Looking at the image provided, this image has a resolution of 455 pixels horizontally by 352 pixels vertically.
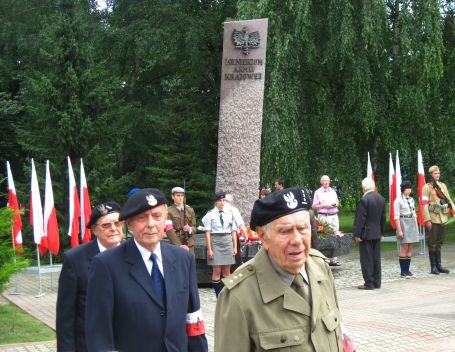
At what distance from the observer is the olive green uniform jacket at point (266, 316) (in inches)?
112

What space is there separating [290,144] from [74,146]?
797 cm

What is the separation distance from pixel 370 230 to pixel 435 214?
2.46m

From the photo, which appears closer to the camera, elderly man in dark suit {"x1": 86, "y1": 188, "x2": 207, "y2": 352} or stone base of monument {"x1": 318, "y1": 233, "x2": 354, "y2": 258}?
elderly man in dark suit {"x1": 86, "y1": 188, "x2": 207, "y2": 352}

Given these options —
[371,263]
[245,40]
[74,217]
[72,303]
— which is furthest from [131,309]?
[245,40]

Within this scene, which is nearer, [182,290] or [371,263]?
[182,290]

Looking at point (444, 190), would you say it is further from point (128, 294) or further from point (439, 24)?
point (128, 294)

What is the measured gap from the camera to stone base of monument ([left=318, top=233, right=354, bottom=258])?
14516 millimetres

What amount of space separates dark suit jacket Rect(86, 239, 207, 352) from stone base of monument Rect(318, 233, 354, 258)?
10451 mm

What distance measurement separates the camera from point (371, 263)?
13.2 metres

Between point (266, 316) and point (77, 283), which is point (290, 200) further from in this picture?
point (77, 283)

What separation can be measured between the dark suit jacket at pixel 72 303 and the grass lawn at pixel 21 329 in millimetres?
5044

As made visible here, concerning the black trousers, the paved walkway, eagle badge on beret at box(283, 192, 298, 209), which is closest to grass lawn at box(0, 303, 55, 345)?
the paved walkway

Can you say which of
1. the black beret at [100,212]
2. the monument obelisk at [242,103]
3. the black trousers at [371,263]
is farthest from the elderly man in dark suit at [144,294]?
the monument obelisk at [242,103]

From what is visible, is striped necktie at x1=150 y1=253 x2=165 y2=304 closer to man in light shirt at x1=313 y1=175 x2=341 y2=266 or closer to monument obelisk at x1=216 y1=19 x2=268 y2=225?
man in light shirt at x1=313 y1=175 x2=341 y2=266
